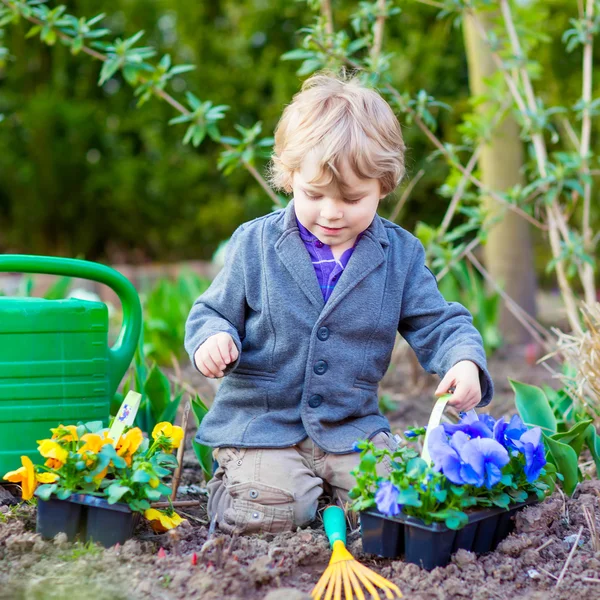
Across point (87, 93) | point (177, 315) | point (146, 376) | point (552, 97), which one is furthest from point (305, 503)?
point (87, 93)

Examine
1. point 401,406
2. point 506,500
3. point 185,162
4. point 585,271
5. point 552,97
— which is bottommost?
point 401,406

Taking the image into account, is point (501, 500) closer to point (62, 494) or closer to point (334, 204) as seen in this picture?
point (334, 204)

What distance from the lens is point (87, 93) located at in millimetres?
6418

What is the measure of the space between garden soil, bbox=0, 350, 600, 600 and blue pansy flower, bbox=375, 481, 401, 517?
11 cm

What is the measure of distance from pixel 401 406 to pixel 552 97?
3449mm

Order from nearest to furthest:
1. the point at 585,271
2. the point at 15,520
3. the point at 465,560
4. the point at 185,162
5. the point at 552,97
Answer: the point at 465,560 → the point at 15,520 → the point at 585,271 → the point at 552,97 → the point at 185,162

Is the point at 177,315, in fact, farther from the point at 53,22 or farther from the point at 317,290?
the point at 317,290

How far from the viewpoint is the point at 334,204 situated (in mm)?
1702

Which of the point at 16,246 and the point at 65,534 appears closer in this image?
the point at 65,534

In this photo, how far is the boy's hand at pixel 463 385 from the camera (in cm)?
160

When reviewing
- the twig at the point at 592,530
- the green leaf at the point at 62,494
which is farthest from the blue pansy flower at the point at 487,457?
the green leaf at the point at 62,494

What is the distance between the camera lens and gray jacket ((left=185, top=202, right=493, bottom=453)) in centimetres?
178

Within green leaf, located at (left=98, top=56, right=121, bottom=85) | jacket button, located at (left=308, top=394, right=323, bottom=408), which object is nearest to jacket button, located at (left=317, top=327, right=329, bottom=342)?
jacket button, located at (left=308, top=394, right=323, bottom=408)

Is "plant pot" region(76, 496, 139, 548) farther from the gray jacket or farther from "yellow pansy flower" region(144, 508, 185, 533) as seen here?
the gray jacket
